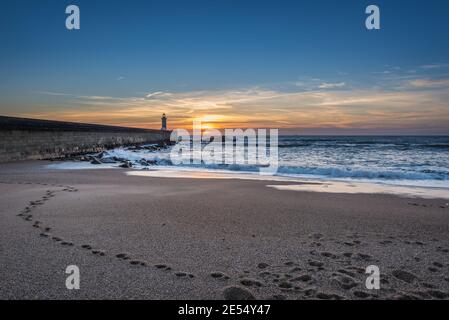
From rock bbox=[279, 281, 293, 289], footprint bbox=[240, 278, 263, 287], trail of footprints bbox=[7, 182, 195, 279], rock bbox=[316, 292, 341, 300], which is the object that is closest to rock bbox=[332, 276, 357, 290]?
rock bbox=[316, 292, 341, 300]

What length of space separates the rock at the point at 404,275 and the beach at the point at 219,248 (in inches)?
0.6

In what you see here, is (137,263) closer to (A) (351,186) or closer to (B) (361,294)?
(B) (361,294)

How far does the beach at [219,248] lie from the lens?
221cm

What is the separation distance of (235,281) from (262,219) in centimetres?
187

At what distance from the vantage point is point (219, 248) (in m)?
3.01

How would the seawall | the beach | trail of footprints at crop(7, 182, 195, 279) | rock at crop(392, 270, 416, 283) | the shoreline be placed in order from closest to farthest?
1. the beach
2. rock at crop(392, 270, 416, 283)
3. trail of footprints at crop(7, 182, 195, 279)
4. the shoreline
5. the seawall

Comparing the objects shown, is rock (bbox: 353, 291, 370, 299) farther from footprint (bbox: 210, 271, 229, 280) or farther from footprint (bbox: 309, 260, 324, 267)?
footprint (bbox: 210, 271, 229, 280)

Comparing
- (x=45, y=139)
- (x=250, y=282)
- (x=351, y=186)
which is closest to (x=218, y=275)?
(x=250, y=282)

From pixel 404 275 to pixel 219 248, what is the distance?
1.63 meters

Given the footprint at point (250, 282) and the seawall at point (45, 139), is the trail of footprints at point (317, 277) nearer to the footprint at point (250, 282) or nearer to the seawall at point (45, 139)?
the footprint at point (250, 282)

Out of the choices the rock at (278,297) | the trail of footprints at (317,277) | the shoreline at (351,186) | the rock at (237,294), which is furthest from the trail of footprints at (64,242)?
the shoreline at (351,186)

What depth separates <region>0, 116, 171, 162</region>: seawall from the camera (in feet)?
42.3
